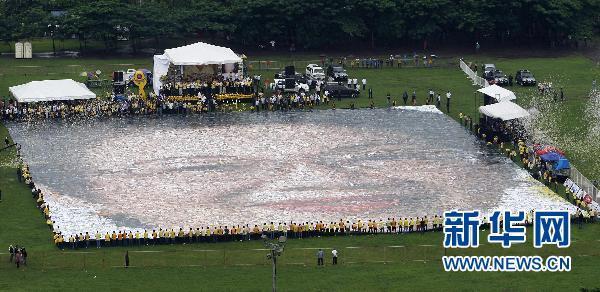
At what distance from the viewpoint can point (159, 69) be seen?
137m

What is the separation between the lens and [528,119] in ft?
401

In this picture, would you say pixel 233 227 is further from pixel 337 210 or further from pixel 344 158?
pixel 344 158

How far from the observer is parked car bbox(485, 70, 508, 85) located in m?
141

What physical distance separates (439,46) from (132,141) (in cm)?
5313

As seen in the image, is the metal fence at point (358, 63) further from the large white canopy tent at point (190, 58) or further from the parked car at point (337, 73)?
the large white canopy tent at point (190, 58)

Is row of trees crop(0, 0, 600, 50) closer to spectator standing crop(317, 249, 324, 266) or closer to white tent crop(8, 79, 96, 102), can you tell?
white tent crop(8, 79, 96, 102)

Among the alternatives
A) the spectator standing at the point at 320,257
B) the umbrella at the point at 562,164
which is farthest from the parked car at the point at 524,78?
the spectator standing at the point at 320,257

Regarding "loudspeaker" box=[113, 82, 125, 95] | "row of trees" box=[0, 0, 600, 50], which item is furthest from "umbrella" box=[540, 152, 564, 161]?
"row of trees" box=[0, 0, 600, 50]

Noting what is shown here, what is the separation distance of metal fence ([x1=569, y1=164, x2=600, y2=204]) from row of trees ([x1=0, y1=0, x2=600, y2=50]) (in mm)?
53399

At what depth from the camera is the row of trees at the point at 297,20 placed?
15375 cm

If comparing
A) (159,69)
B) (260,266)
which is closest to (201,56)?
(159,69)

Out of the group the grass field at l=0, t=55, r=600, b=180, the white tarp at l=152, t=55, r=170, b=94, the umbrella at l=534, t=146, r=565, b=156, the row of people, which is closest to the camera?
the row of people

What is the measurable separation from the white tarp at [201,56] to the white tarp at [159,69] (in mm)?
613

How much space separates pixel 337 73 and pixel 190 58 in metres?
16.1
